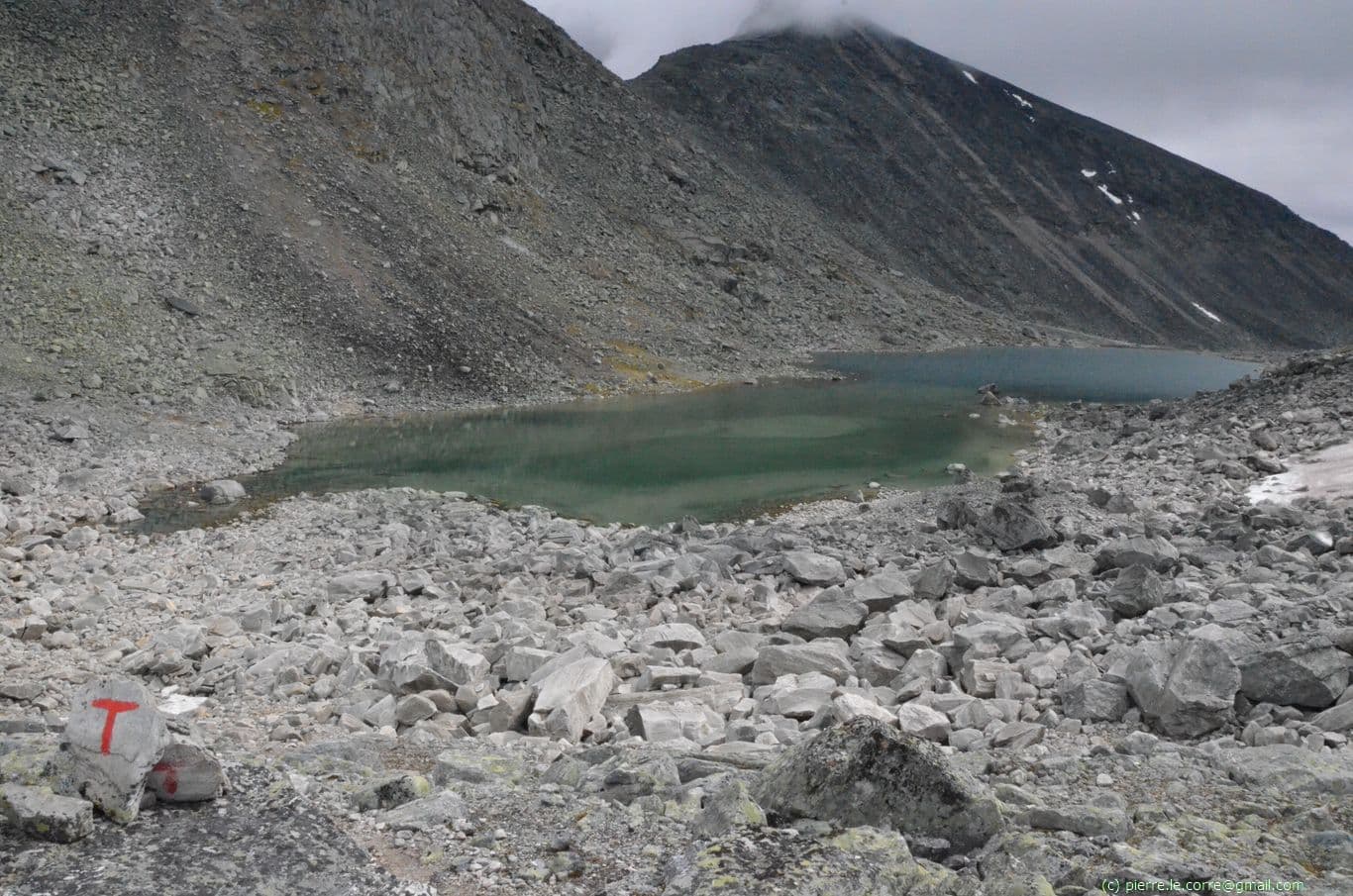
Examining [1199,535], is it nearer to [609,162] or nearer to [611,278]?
[611,278]

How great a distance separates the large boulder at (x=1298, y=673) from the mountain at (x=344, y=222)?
3052 centimetres

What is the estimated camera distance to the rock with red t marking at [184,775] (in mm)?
5820

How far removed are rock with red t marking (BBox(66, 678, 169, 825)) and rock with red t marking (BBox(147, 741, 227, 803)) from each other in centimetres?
10

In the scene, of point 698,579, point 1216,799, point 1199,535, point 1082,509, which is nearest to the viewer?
point 1216,799

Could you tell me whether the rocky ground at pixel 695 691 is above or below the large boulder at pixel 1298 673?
below

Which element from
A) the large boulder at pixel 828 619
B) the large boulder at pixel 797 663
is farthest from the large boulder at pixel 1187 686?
the large boulder at pixel 828 619

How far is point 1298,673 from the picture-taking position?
27.5 ft

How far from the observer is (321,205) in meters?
46.7

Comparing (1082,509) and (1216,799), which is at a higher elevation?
(1082,509)

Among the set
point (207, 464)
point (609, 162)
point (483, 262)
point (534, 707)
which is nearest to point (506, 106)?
point (609, 162)

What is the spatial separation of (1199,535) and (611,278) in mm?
50491

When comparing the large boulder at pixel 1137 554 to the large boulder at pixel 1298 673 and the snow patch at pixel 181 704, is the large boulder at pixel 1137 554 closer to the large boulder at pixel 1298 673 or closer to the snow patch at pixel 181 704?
the large boulder at pixel 1298 673

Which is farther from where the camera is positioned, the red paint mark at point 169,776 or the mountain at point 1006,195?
the mountain at point 1006,195

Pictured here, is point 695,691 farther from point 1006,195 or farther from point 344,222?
point 1006,195
